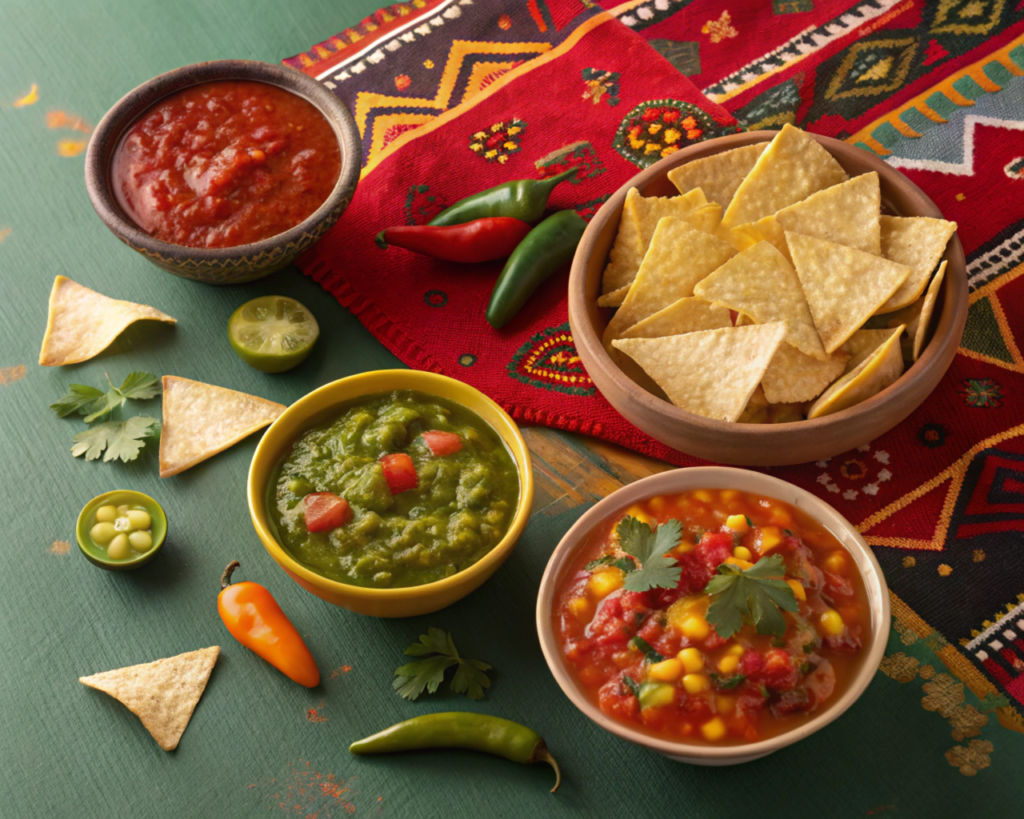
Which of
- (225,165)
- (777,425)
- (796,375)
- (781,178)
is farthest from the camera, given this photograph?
(225,165)

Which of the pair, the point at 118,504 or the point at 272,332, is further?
the point at 272,332

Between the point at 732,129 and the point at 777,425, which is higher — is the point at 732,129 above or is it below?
above

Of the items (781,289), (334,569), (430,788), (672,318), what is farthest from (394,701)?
(781,289)

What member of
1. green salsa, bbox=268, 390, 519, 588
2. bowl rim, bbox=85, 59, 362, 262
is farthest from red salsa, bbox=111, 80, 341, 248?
green salsa, bbox=268, 390, 519, 588

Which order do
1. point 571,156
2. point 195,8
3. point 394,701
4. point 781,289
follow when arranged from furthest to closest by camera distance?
1. point 195,8
2. point 571,156
3. point 781,289
4. point 394,701

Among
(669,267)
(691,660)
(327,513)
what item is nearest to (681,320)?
(669,267)

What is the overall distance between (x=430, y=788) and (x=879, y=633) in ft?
4.00

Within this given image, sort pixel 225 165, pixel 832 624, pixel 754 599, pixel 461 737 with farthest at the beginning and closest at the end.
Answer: pixel 225 165 → pixel 461 737 → pixel 832 624 → pixel 754 599

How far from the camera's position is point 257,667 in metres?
2.69

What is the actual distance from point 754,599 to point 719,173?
1515mm

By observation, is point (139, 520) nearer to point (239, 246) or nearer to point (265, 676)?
point (265, 676)

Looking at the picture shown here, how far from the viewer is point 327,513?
2.54 metres

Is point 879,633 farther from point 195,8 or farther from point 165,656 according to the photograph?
point 195,8

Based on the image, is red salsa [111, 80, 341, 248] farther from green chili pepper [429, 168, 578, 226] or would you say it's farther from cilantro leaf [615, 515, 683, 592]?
cilantro leaf [615, 515, 683, 592]
